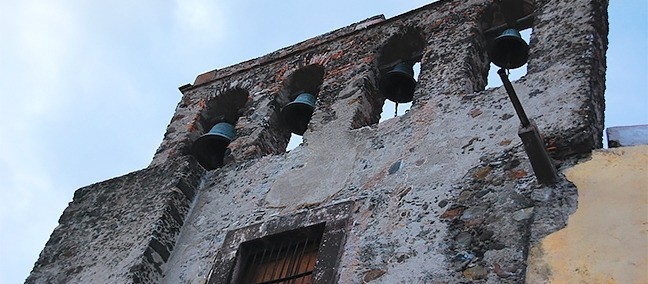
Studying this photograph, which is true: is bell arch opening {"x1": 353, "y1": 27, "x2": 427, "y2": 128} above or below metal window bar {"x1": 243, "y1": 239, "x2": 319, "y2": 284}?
above

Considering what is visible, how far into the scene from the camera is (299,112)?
7.97 meters

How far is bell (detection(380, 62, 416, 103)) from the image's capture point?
766 centimetres

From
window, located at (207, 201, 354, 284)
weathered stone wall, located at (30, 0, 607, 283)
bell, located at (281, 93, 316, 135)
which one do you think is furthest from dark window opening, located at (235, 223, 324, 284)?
bell, located at (281, 93, 316, 135)

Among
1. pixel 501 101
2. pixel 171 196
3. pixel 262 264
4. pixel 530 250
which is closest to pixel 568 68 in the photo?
pixel 501 101

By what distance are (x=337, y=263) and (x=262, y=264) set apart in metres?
0.89

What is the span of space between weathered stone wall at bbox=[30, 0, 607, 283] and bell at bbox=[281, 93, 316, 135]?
11 cm

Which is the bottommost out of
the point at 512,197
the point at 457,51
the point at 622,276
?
the point at 622,276

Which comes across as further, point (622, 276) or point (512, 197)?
point (512, 197)

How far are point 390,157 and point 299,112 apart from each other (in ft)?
6.31

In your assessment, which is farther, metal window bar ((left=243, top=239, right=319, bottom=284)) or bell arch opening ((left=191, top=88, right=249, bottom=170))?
bell arch opening ((left=191, top=88, right=249, bottom=170))

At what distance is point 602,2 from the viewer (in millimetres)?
6809

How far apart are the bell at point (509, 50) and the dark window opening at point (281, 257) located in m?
2.48

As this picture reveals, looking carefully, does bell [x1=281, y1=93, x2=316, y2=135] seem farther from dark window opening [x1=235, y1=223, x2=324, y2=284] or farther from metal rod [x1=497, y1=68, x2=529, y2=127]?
metal rod [x1=497, y1=68, x2=529, y2=127]

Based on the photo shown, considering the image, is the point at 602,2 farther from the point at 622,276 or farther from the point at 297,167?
the point at 622,276
